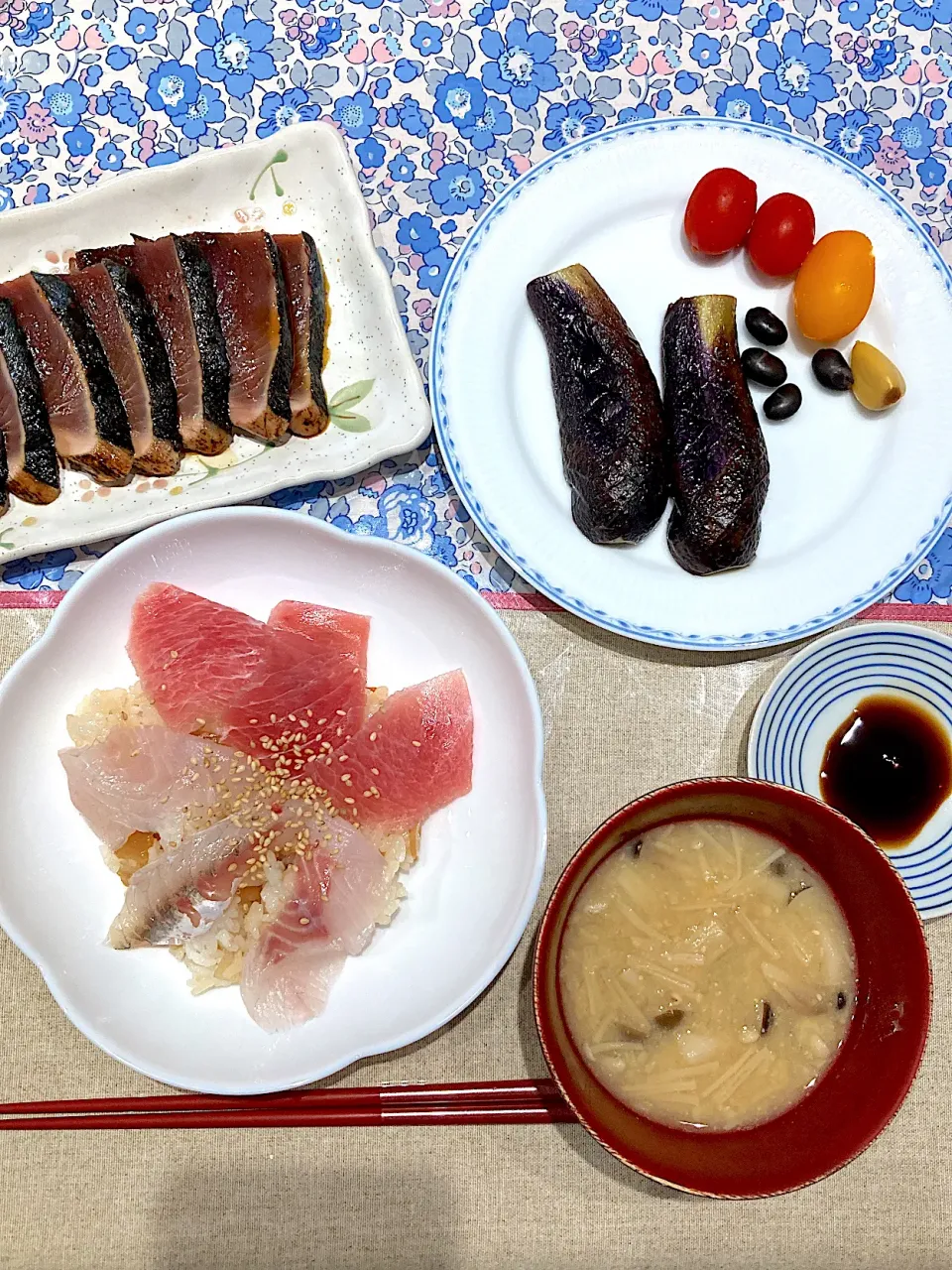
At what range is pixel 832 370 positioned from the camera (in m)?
2.29

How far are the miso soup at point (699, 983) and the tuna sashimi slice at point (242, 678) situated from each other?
27.5 inches

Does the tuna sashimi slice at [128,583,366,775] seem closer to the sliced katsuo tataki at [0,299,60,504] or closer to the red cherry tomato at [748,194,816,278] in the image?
the sliced katsuo tataki at [0,299,60,504]

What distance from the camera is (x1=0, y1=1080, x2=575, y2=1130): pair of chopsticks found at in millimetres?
2172

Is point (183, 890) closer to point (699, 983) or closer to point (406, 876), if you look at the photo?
point (406, 876)

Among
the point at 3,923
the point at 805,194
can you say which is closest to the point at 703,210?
the point at 805,194

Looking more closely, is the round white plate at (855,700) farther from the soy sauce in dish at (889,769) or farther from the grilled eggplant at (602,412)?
the grilled eggplant at (602,412)

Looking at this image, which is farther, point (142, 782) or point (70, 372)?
→ point (70, 372)

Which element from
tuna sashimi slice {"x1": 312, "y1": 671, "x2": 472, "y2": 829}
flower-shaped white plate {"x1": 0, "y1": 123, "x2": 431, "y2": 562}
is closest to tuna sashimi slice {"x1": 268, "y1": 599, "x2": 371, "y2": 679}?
tuna sashimi slice {"x1": 312, "y1": 671, "x2": 472, "y2": 829}

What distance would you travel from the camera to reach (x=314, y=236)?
2.44 m

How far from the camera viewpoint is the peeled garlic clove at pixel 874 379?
2.27 metres

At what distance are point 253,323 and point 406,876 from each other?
51.6 inches

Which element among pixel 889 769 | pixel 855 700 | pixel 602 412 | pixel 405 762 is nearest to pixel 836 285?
pixel 602 412

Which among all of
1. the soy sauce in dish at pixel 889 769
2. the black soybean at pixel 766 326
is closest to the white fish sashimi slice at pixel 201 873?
the soy sauce in dish at pixel 889 769

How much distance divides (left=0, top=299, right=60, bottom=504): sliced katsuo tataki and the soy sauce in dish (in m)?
1.94
